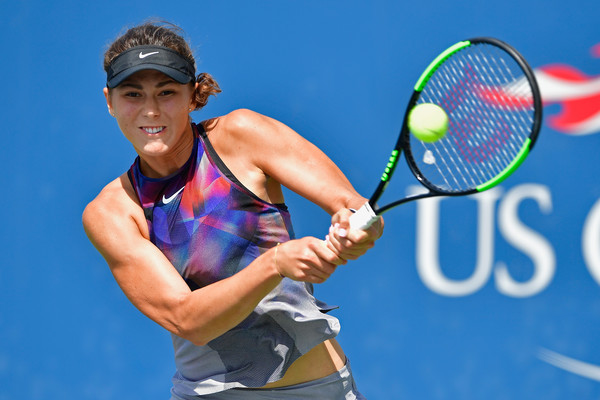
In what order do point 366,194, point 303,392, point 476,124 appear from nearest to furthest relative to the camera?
1. point 303,392
2. point 476,124
3. point 366,194

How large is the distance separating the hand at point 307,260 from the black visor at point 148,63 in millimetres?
569

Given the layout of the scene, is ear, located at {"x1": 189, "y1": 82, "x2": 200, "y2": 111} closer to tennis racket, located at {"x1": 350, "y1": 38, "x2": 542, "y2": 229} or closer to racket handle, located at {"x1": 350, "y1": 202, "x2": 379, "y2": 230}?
tennis racket, located at {"x1": 350, "y1": 38, "x2": 542, "y2": 229}

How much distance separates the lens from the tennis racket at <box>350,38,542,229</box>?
162 centimetres

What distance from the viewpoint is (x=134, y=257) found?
2.07m

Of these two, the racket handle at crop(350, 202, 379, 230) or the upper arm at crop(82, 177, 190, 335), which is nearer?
the racket handle at crop(350, 202, 379, 230)

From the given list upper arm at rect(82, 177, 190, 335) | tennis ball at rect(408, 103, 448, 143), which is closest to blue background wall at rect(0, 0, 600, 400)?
upper arm at rect(82, 177, 190, 335)

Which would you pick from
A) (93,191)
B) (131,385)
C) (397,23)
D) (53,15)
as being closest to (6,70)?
(53,15)

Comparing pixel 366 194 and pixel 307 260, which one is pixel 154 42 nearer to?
pixel 307 260

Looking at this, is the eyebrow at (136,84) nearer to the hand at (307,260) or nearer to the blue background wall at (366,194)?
the hand at (307,260)

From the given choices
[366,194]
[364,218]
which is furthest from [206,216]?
[366,194]

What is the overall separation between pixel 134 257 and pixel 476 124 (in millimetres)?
1180

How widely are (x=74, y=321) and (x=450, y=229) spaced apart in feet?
5.55

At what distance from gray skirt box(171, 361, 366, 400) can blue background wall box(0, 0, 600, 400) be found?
1.28m

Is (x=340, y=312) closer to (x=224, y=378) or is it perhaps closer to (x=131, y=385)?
(x=131, y=385)
